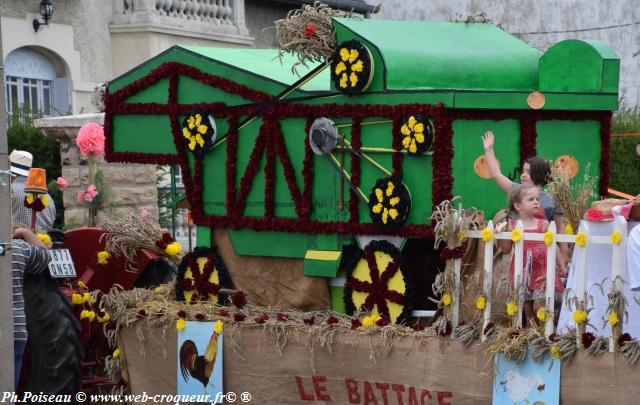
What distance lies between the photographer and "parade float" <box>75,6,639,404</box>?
5961 millimetres

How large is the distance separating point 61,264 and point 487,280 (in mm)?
2694

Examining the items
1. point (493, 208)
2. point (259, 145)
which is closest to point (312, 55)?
point (259, 145)

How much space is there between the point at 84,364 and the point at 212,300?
0.96 meters

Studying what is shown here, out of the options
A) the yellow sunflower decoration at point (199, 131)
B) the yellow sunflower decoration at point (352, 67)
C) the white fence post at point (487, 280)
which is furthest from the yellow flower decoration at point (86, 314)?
the white fence post at point (487, 280)

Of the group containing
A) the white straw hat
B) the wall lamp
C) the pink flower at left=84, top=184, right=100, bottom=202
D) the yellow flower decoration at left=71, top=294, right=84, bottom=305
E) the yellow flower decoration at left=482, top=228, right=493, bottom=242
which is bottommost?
the yellow flower decoration at left=71, top=294, right=84, bottom=305

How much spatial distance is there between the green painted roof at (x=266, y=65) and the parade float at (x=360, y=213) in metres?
0.02

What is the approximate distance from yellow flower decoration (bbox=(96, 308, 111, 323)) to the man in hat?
0.62 meters

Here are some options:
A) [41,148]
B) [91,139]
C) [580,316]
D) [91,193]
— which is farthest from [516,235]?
[41,148]

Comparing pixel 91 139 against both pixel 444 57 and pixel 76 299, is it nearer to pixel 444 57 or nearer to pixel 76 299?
pixel 76 299

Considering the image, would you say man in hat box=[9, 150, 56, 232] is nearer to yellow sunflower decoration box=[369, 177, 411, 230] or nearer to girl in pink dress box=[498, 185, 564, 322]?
yellow sunflower decoration box=[369, 177, 411, 230]

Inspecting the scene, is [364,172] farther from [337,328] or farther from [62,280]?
[62,280]

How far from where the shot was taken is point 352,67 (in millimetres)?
6574

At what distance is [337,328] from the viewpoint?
6508 mm

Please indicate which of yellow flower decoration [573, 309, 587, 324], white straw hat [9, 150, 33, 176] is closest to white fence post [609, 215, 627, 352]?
yellow flower decoration [573, 309, 587, 324]
